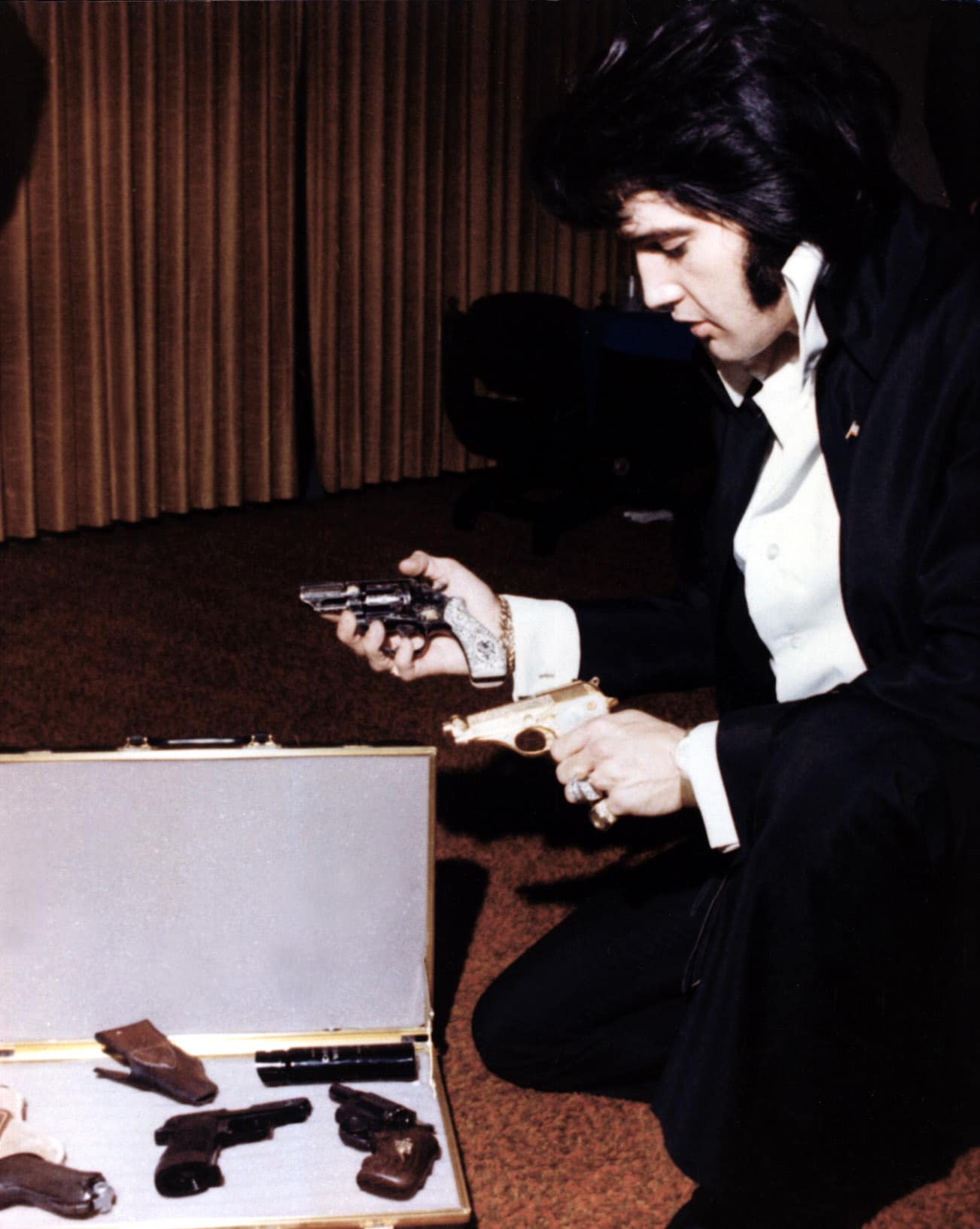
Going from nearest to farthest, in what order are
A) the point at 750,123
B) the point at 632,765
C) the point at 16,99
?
1. the point at 750,123
2. the point at 632,765
3. the point at 16,99

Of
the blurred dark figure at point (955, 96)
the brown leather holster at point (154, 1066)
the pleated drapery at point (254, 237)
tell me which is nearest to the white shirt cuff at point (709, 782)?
the brown leather holster at point (154, 1066)

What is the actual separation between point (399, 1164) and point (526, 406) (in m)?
3.20

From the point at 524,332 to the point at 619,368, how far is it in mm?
344

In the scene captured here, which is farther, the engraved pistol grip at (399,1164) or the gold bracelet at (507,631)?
the gold bracelet at (507,631)

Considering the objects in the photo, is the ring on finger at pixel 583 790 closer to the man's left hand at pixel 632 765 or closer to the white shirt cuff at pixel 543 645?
the man's left hand at pixel 632 765

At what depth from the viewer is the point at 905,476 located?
117 centimetres

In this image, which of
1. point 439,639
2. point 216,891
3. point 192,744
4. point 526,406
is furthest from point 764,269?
point 526,406

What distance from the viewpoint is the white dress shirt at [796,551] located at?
1287mm

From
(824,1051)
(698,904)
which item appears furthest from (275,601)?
(824,1051)

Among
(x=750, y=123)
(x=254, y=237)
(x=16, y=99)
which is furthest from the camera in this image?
(x=254, y=237)

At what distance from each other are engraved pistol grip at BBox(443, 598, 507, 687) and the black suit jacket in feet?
1.23

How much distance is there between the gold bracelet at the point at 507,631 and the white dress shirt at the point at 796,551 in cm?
31

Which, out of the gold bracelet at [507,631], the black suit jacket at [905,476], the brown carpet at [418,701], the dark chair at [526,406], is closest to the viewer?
the black suit jacket at [905,476]

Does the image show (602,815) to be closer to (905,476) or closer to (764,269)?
(905,476)
